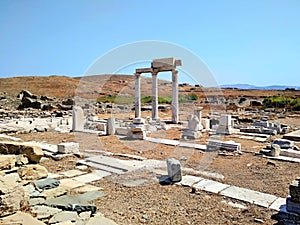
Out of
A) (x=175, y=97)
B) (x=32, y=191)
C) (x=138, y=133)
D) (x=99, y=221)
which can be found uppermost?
(x=175, y=97)

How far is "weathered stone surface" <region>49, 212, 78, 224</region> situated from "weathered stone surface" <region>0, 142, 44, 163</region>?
2841 mm

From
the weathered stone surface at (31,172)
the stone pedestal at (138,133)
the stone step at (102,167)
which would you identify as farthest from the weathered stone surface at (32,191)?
the stone pedestal at (138,133)

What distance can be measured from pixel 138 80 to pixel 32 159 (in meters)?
14.8

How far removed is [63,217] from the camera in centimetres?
459

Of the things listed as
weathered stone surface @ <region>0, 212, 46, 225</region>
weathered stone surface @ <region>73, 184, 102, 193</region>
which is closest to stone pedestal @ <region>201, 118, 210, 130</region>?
weathered stone surface @ <region>73, 184, 102, 193</region>

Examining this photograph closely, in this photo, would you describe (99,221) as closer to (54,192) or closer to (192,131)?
(54,192)

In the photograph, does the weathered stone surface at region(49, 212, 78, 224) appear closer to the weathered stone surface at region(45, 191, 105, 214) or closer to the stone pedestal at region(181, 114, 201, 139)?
the weathered stone surface at region(45, 191, 105, 214)

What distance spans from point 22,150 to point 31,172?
2.67ft

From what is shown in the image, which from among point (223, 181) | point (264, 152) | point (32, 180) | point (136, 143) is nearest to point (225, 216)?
point (223, 181)

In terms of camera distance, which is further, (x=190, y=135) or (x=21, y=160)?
(x=190, y=135)

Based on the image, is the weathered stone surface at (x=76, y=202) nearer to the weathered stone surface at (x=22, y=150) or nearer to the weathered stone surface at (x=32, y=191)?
the weathered stone surface at (x=32, y=191)

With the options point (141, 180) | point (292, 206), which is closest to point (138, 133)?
point (141, 180)

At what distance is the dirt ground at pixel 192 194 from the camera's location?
5.10m

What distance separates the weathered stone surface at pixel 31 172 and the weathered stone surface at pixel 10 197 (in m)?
1.88
